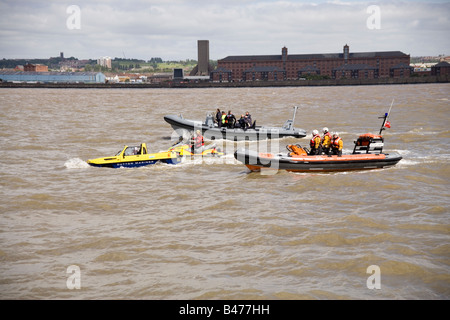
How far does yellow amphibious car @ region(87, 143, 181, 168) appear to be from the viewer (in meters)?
18.4

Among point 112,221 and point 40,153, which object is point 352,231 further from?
point 40,153

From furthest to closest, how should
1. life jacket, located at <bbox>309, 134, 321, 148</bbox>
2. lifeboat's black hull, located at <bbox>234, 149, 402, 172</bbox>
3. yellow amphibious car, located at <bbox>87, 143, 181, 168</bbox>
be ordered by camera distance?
yellow amphibious car, located at <bbox>87, 143, 181, 168</bbox>, life jacket, located at <bbox>309, 134, 321, 148</bbox>, lifeboat's black hull, located at <bbox>234, 149, 402, 172</bbox>

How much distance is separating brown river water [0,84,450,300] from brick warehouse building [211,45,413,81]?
145496 millimetres

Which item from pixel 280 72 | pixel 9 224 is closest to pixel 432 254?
pixel 9 224

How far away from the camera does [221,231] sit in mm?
11578

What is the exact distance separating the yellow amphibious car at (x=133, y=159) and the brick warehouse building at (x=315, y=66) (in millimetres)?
147060

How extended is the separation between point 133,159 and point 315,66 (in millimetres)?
155104

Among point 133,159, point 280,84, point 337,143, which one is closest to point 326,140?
point 337,143

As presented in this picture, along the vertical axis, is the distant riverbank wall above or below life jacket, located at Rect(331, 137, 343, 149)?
above

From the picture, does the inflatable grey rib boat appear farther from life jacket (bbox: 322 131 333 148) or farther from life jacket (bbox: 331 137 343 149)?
life jacket (bbox: 331 137 343 149)

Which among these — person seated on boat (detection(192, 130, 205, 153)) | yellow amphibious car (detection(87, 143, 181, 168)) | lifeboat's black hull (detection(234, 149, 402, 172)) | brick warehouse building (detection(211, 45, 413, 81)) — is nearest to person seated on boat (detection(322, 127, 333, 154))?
lifeboat's black hull (detection(234, 149, 402, 172))

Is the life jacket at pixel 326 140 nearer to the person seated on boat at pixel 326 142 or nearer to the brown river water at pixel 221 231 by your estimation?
the person seated on boat at pixel 326 142

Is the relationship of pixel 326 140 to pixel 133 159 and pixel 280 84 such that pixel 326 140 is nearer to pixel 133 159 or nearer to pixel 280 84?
pixel 133 159
